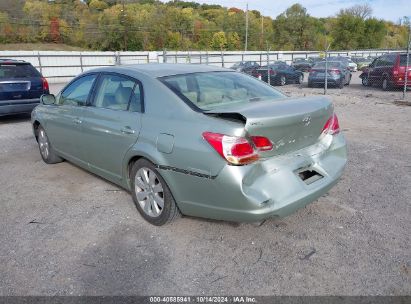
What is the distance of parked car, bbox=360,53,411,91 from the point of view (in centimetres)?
1467

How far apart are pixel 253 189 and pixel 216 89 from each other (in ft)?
4.22

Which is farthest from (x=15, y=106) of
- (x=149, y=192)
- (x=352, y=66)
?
(x=352, y=66)

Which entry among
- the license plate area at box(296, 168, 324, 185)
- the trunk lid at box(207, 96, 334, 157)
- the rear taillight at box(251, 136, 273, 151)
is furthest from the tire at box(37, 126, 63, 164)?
the license plate area at box(296, 168, 324, 185)

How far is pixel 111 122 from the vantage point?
3865 millimetres

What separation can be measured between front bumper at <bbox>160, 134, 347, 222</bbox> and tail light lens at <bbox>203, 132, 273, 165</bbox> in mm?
57

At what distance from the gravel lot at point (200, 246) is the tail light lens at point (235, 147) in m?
0.83

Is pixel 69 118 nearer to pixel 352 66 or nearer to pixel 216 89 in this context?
pixel 216 89

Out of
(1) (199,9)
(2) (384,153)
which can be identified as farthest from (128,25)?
(2) (384,153)

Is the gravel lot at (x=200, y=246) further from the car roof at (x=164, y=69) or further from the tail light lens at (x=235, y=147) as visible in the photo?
the car roof at (x=164, y=69)

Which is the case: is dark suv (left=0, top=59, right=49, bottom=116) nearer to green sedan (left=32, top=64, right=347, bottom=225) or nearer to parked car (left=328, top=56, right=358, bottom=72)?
green sedan (left=32, top=64, right=347, bottom=225)

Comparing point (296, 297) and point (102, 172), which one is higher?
point (102, 172)

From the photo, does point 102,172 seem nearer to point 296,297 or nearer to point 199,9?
point 296,297

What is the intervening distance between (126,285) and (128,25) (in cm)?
6684

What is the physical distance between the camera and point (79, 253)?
10.4ft
